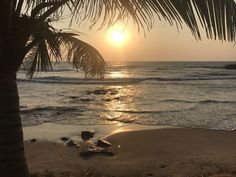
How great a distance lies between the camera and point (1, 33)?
161 inches

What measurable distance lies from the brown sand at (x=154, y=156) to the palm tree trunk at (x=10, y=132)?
4.53m

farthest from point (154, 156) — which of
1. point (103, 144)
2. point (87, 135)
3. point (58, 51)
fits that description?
point (58, 51)

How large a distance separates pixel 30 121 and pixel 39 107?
5.37m

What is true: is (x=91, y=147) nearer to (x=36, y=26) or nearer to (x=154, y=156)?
(x=154, y=156)

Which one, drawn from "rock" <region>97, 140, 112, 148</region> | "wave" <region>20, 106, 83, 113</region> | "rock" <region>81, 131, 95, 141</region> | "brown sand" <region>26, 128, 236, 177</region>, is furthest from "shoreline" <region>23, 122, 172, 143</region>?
"wave" <region>20, 106, 83, 113</region>

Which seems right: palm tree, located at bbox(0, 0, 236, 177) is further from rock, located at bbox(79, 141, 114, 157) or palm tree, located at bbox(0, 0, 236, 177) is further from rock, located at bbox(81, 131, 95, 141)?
rock, located at bbox(81, 131, 95, 141)

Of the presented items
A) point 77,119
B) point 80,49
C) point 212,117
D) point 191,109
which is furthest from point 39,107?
point 80,49

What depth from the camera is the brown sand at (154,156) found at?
9.73m

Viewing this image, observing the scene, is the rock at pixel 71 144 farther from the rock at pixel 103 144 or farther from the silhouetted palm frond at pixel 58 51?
the silhouetted palm frond at pixel 58 51

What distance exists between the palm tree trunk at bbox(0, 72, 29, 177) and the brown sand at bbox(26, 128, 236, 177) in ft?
14.9

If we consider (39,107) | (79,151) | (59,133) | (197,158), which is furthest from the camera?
(39,107)

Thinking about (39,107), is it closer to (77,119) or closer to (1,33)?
(77,119)

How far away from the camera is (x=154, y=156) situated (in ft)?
38.6

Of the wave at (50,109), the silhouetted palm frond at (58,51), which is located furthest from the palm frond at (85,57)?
the wave at (50,109)
